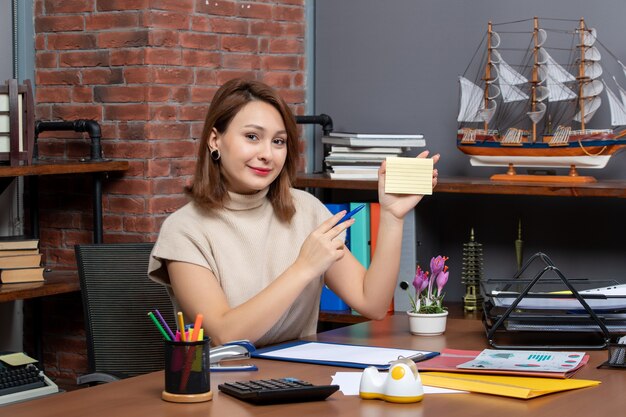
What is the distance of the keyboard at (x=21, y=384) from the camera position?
8.50 ft

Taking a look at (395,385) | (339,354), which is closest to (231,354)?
(339,354)

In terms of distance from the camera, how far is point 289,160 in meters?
2.63

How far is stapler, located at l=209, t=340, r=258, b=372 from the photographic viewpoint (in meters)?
2.00

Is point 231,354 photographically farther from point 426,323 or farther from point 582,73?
point 582,73

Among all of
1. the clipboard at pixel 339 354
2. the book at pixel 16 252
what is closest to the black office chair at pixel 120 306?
the book at pixel 16 252

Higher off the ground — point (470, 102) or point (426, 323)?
Answer: point (470, 102)

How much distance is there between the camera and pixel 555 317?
226cm

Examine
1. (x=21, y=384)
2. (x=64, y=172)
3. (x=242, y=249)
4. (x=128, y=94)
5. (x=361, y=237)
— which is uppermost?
(x=128, y=94)

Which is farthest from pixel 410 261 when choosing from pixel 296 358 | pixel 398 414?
pixel 398 414

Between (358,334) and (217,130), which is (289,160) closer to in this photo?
(217,130)

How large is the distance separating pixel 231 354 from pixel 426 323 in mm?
546

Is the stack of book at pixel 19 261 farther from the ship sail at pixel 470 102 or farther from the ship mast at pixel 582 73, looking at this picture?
the ship mast at pixel 582 73

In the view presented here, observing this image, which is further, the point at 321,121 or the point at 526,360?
the point at 321,121

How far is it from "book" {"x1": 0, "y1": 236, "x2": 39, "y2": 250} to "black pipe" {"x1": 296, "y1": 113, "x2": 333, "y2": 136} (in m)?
1.10
